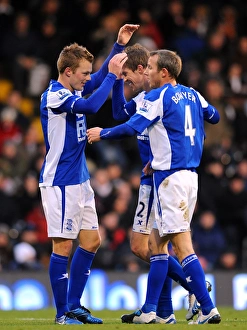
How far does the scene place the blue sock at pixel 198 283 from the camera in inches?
306

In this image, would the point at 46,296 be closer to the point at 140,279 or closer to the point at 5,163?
the point at 140,279

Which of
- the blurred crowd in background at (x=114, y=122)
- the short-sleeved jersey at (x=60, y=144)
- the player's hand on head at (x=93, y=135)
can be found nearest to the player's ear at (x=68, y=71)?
the short-sleeved jersey at (x=60, y=144)

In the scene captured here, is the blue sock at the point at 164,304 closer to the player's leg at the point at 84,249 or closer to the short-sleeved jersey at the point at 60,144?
the player's leg at the point at 84,249

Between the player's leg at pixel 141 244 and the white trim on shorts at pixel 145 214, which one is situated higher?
the white trim on shorts at pixel 145 214

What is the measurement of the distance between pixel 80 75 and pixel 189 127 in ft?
3.69

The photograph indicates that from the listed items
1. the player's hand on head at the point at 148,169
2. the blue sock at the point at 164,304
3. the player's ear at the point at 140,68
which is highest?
the player's ear at the point at 140,68

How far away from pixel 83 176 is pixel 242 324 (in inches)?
75.9

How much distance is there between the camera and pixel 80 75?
27.5 feet

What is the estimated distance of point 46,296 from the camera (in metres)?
12.4

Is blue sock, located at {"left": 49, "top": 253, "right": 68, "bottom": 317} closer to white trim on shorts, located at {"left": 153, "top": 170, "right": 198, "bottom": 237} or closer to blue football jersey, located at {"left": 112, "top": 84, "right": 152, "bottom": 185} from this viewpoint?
white trim on shorts, located at {"left": 153, "top": 170, "right": 198, "bottom": 237}

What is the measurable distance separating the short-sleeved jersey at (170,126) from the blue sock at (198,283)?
84 cm

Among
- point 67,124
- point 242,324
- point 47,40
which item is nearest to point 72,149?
point 67,124

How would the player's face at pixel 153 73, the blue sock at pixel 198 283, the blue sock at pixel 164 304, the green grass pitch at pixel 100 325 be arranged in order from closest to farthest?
the green grass pitch at pixel 100 325 → the blue sock at pixel 198 283 → the player's face at pixel 153 73 → the blue sock at pixel 164 304

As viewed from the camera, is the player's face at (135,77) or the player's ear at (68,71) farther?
the player's face at (135,77)
